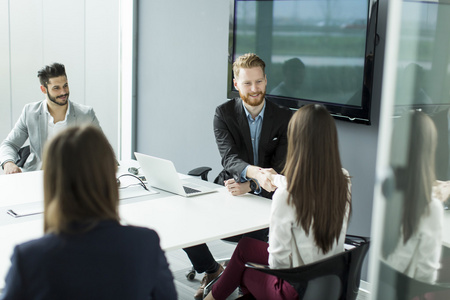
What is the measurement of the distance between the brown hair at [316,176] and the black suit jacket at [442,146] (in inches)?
33.4

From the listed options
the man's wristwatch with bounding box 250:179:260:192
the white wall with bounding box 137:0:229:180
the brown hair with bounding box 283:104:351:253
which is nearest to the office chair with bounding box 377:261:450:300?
the brown hair with bounding box 283:104:351:253

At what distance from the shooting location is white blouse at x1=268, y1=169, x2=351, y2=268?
6.88 feet

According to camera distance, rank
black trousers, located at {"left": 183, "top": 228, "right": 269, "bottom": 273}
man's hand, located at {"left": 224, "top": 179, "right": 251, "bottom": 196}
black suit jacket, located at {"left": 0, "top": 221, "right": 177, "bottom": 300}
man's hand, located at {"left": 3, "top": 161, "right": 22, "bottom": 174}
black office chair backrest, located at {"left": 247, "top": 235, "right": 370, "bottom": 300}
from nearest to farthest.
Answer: black suit jacket, located at {"left": 0, "top": 221, "right": 177, "bottom": 300}
black office chair backrest, located at {"left": 247, "top": 235, "right": 370, "bottom": 300}
man's hand, located at {"left": 224, "top": 179, "right": 251, "bottom": 196}
black trousers, located at {"left": 183, "top": 228, "right": 269, "bottom": 273}
man's hand, located at {"left": 3, "top": 161, "right": 22, "bottom": 174}

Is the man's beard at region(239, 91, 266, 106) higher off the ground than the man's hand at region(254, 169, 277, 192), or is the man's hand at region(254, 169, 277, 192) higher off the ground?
the man's beard at region(239, 91, 266, 106)

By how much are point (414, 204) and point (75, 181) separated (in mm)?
830

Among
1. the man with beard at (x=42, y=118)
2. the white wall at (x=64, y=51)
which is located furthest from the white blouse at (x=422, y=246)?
the white wall at (x=64, y=51)

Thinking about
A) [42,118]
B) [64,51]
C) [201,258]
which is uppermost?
[64,51]

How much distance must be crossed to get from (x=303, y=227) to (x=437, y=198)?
89cm

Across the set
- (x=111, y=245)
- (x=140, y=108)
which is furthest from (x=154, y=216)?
(x=140, y=108)

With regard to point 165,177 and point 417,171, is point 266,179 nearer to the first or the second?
point 165,177

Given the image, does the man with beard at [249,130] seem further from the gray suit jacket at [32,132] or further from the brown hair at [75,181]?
the brown hair at [75,181]

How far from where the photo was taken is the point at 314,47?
3.61 m

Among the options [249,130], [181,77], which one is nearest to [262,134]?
[249,130]

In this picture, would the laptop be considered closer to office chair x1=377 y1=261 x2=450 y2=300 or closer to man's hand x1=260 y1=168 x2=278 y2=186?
man's hand x1=260 y1=168 x2=278 y2=186
